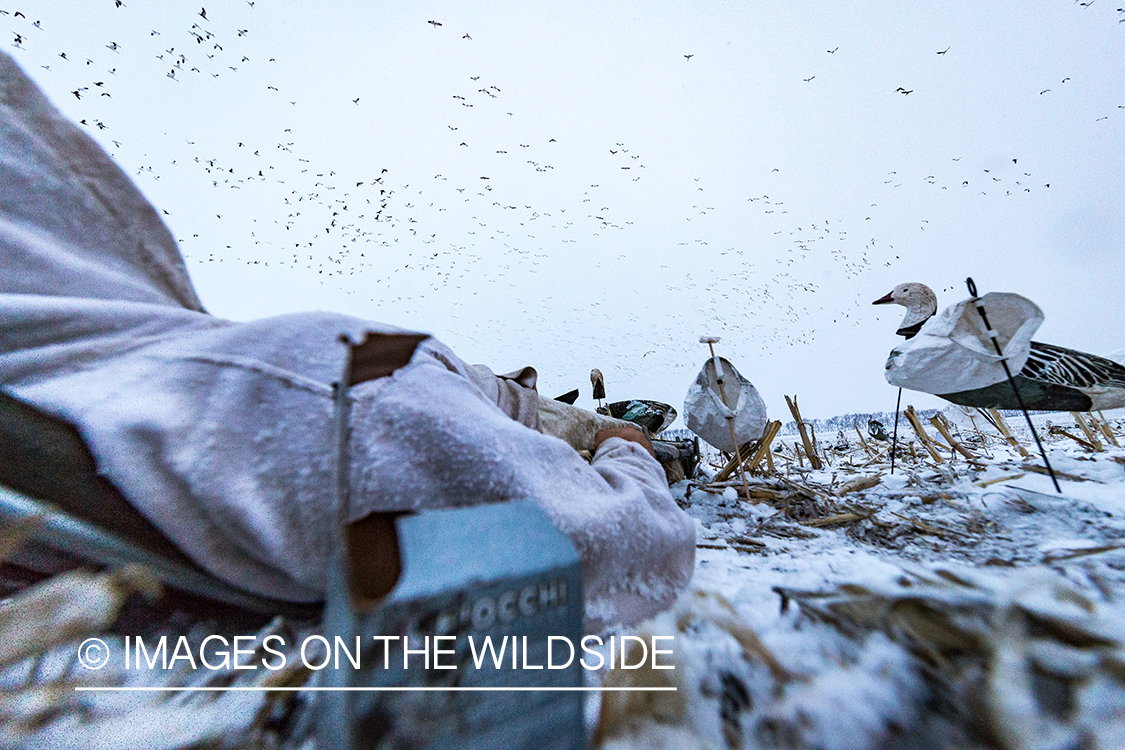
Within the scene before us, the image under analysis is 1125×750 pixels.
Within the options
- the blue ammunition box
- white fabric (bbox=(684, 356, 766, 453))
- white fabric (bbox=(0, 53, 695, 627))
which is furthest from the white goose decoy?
the blue ammunition box

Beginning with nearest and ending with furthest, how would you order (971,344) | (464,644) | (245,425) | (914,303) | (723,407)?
(464,644)
(245,425)
(971,344)
(723,407)
(914,303)

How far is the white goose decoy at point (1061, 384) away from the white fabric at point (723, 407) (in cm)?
129

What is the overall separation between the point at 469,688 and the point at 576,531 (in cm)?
35

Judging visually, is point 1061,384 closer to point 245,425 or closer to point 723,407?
point 723,407

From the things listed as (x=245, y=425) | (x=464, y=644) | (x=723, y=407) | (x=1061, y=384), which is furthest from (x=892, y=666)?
(x=1061, y=384)

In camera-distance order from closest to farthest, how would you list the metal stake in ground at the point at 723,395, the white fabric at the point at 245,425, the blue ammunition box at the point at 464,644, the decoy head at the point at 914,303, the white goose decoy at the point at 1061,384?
the blue ammunition box at the point at 464,644
the white fabric at the point at 245,425
the white goose decoy at the point at 1061,384
the metal stake in ground at the point at 723,395
the decoy head at the point at 914,303

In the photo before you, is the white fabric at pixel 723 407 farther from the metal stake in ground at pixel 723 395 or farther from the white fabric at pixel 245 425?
the white fabric at pixel 245 425

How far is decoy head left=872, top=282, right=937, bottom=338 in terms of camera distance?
386cm

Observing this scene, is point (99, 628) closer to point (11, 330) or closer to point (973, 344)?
point (11, 330)

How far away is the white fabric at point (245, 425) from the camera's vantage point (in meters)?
0.58

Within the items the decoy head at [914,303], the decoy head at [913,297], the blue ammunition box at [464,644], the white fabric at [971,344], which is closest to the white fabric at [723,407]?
the white fabric at [971,344]

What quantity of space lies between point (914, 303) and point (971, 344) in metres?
1.91

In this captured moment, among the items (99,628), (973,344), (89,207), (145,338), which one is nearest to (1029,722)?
(99,628)

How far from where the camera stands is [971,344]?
238 centimetres
